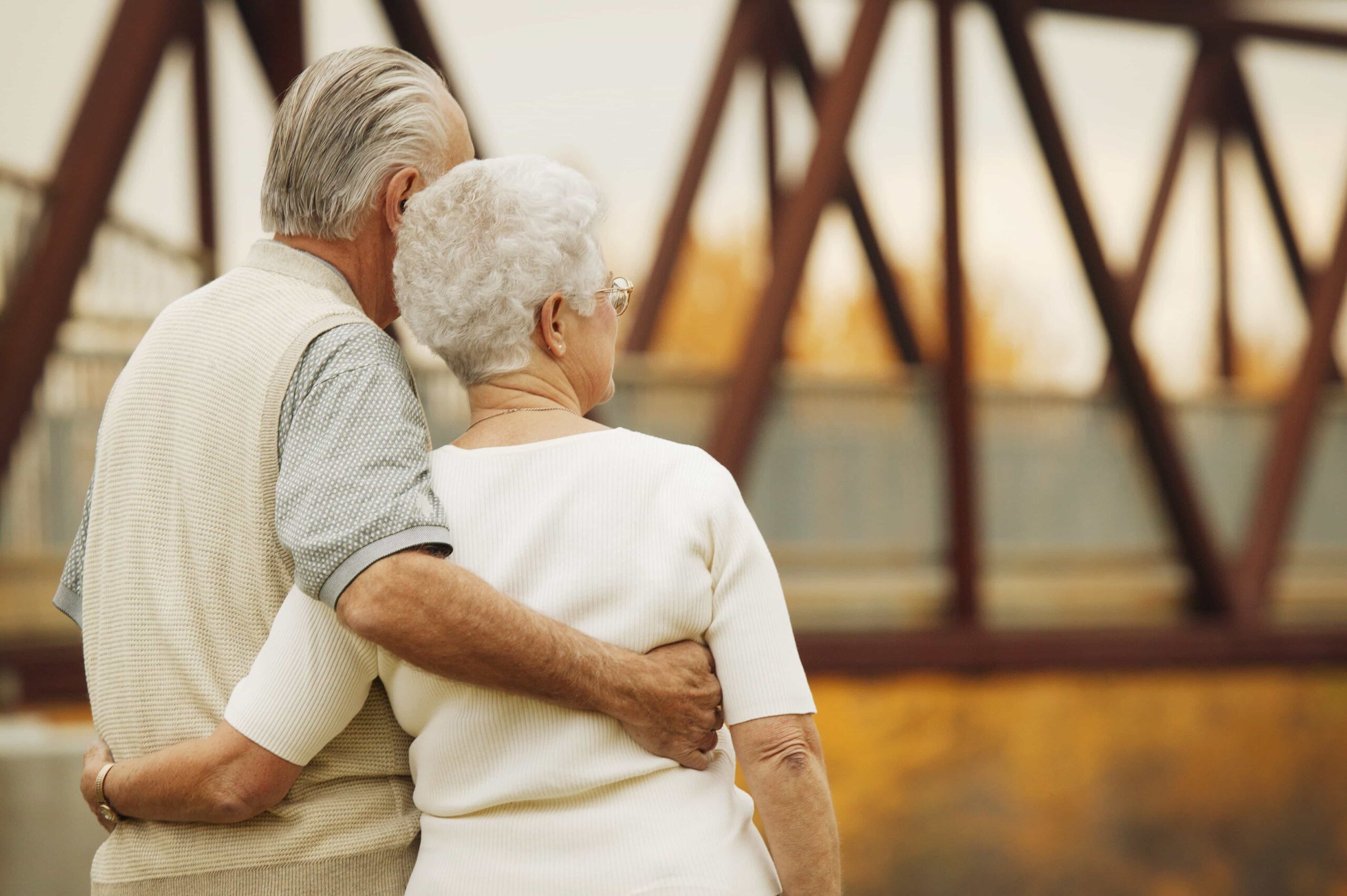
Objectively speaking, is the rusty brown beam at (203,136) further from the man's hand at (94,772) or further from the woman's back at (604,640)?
the woman's back at (604,640)

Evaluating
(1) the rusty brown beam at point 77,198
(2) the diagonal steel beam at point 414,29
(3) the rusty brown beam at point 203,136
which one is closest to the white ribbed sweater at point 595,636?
(1) the rusty brown beam at point 77,198

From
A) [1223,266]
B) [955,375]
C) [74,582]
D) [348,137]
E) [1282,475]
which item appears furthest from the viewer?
[1223,266]

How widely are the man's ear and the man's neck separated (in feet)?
0.23

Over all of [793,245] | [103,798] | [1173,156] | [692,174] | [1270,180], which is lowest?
[1270,180]

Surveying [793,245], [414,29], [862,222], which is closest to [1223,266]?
[862,222]

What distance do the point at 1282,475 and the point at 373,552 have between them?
634cm

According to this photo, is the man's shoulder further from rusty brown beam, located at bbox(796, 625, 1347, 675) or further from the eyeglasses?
rusty brown beam, located at bbox(796, 625, 1347, 675)

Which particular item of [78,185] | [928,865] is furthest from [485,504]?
[928,865]

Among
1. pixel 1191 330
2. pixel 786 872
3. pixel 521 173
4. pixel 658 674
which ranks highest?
pixel 521 173

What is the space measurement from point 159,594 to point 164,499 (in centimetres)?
10

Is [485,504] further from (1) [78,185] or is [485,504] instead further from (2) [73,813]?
(1) [78,185]

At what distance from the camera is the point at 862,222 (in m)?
7.43

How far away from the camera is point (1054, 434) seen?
6371 millimetres

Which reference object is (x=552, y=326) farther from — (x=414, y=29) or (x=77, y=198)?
(x=414, y=29)
